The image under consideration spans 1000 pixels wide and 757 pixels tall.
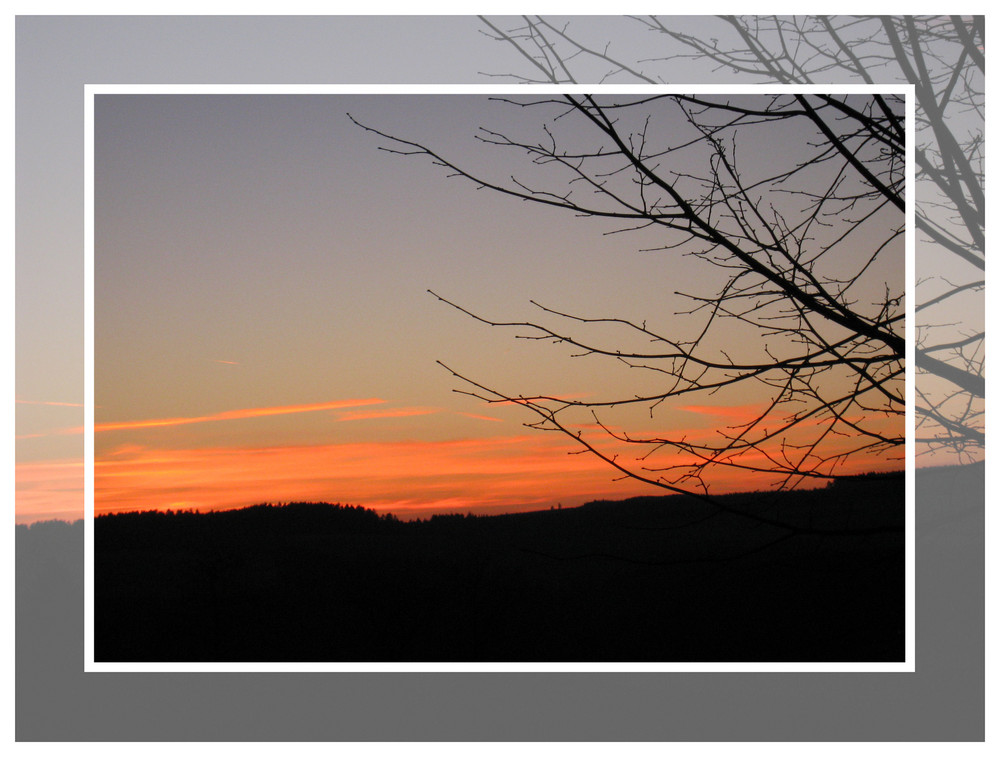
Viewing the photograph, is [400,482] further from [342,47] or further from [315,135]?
[342,47]

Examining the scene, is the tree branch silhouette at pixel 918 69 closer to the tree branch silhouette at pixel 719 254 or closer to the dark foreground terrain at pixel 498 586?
the tree branch silhouette at pixel 719 254

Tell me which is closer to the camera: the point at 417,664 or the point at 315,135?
the point at 417,664

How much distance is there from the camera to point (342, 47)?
9.16ft

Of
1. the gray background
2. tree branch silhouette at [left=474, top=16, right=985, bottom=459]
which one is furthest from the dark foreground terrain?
tree branch silhouette at [left=474, top=16, right=985, bottom=459]

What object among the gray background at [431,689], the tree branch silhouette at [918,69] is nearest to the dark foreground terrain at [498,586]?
the gray background at [431,689]

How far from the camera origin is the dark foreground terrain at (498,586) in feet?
9.03

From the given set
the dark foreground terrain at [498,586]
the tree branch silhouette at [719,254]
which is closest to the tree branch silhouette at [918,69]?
the tree branch silhouette at [719,254]

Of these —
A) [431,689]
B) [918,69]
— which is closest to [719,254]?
[918,69]

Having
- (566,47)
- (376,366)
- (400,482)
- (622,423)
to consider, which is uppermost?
(566,47)

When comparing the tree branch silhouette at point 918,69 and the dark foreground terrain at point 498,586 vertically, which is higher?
the tree branch silhouette at point 918,69

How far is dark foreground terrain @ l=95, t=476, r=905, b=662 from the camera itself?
2.75 metres
